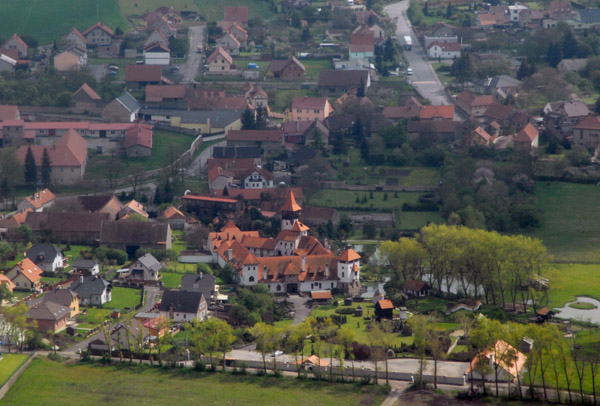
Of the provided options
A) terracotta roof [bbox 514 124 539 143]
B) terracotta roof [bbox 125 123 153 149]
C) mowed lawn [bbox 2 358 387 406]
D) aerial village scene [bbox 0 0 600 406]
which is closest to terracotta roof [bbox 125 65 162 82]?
aerial village scene [bbox 0 0 600 406]

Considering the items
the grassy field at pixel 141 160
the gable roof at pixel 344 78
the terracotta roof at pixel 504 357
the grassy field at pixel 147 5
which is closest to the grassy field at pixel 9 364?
the terracotta roof at pixel 504 357

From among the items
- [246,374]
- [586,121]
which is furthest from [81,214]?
[586,121]

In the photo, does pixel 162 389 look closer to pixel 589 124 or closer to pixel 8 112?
pixel 8 112

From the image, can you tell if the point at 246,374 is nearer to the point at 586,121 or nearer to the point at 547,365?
the point at 547,365

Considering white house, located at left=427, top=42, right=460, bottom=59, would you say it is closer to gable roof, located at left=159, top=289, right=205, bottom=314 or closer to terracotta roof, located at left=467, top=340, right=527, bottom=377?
gable roof, located at left=159, top=289, right=205, bottom=314

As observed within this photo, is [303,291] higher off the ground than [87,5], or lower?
lower

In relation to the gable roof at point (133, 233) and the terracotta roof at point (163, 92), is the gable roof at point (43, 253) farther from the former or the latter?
the terracotta roof at point (163, 92)
